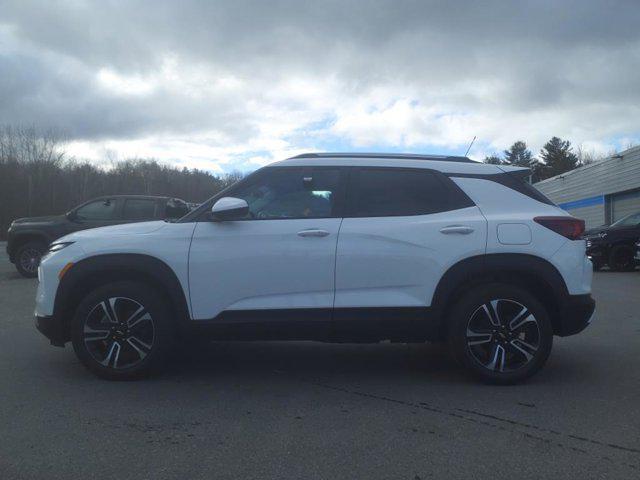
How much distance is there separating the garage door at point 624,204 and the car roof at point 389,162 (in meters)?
26.0

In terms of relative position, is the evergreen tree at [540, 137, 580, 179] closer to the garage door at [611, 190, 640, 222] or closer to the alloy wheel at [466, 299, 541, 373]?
the garage door at [611, 190, 640, 222]

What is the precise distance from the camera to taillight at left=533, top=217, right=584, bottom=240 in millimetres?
5062

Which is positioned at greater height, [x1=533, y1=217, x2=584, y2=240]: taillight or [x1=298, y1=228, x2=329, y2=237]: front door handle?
[x1=533, y1=217, x2=584, y2=240]: taillight

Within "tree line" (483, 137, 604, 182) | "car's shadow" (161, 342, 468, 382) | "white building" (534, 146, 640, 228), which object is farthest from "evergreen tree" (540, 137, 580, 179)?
"car's shadow" (161, 342, 468, 382)

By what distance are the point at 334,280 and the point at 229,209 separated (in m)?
1.01

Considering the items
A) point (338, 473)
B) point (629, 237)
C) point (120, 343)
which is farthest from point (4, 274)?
point (629, 237)

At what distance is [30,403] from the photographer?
15.3 ft

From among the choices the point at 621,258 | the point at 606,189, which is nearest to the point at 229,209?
the point at 621,258

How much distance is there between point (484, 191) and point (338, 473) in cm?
280

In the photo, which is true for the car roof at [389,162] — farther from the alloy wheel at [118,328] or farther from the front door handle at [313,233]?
the alloy wheel at [118,328]

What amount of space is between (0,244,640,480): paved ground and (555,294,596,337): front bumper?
0.48 meters

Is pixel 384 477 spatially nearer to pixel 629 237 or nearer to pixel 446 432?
pixel 446 432

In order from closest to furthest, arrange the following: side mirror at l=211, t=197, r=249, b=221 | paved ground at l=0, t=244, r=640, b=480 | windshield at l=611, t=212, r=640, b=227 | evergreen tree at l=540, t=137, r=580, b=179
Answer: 1. paved ground at l=0, t=244, r=640, b=480
2. side mirror at l=211, t=197, r=249, b=221
3. windshield at l=611, t=212, r=640, b=227
4. evergreen tree at l=540, t=137, r=580, b=179

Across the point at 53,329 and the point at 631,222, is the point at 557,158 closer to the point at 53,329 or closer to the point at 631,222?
the point at 631,222
